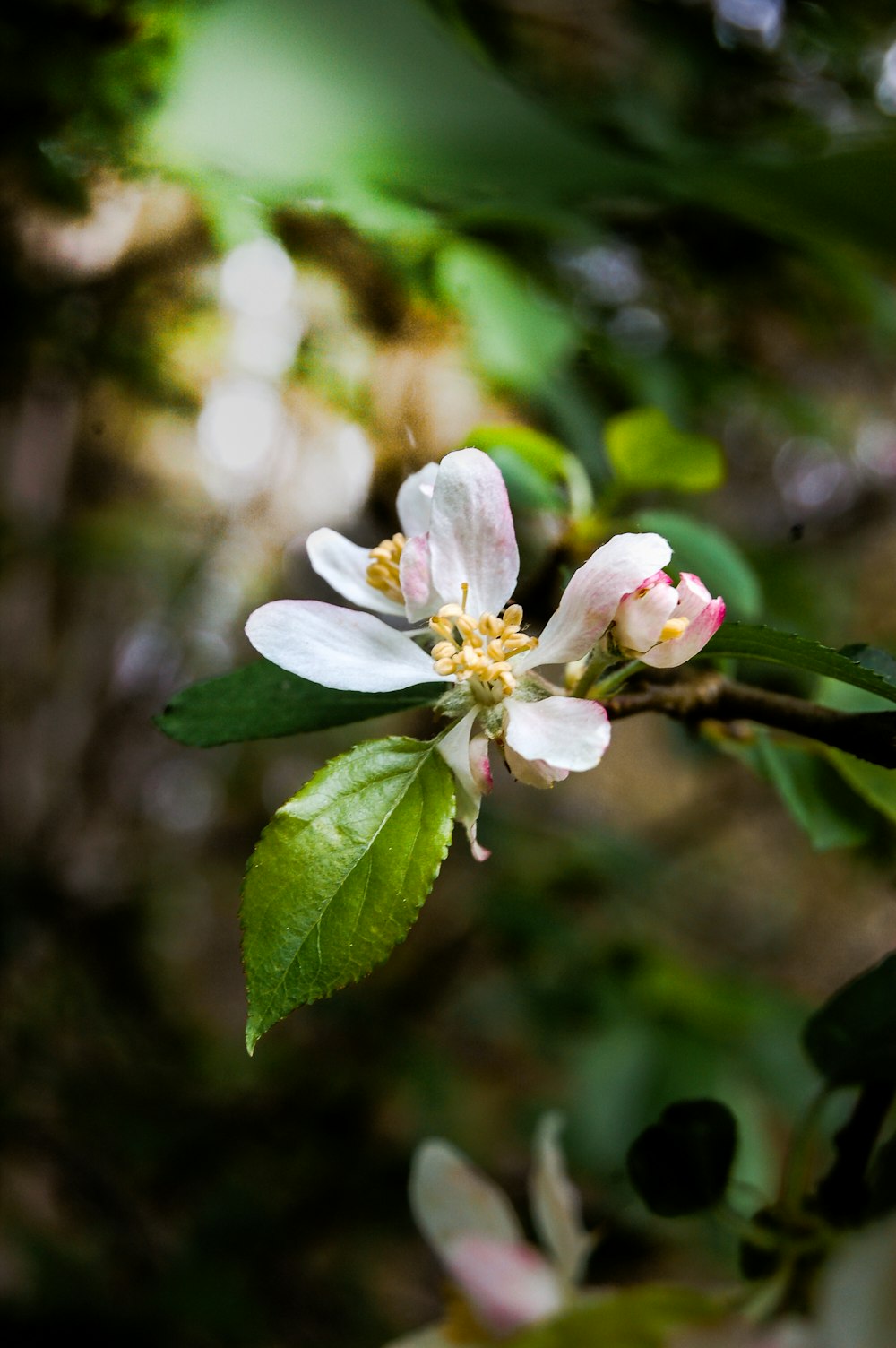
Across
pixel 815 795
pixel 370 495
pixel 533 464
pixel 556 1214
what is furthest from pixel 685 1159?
pixel 370 495

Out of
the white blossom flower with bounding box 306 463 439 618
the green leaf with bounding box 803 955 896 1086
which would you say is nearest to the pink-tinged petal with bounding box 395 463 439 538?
the white blossom flower with bounding box 306 463 439 618

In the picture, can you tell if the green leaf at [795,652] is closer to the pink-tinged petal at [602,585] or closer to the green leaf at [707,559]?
A: the pink-tinged petal at [602,585]

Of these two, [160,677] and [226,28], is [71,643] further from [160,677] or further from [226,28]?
[226,28]

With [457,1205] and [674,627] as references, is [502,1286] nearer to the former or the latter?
[457,1205]

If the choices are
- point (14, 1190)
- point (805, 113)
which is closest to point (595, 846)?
point (805, 113)

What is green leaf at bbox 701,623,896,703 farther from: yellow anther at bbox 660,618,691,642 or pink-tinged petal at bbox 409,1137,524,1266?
pink-tinged petal at bbox 409,1137,524,1266

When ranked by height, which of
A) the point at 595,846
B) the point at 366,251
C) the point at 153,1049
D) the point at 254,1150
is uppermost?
the point at 366,251

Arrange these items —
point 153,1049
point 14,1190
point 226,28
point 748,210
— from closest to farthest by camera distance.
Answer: point 748,210 → point 226,28 → point 153,1049 → point 14,1190
